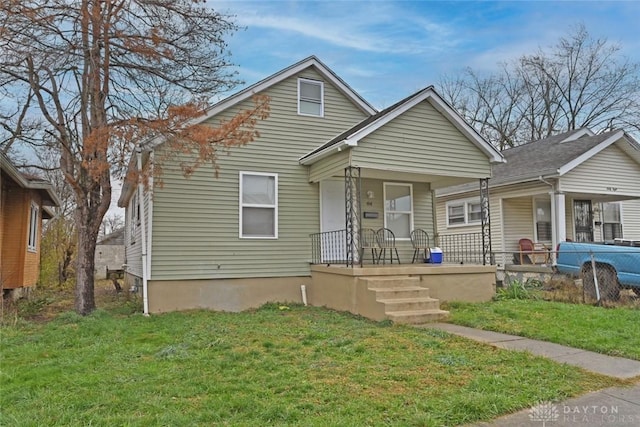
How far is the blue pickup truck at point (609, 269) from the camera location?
8758 millimetres

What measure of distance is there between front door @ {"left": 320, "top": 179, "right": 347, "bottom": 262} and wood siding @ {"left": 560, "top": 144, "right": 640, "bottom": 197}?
24.0 feet

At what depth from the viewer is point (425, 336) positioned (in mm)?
6039

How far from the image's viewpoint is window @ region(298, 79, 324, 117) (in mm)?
10617

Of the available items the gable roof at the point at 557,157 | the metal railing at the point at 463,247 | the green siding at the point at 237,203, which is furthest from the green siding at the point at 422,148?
the metal railing at the point at 463,247

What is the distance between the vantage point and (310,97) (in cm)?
1075

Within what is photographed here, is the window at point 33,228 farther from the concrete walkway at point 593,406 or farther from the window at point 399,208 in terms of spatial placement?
the concrete walkway at point 593,406

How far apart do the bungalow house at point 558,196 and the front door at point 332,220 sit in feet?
11.7

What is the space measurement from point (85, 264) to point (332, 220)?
5.43 m

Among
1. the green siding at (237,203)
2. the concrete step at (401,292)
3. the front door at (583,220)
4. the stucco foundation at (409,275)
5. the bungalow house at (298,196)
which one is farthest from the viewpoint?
the front door at (583,220)

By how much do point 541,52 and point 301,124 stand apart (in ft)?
87.0

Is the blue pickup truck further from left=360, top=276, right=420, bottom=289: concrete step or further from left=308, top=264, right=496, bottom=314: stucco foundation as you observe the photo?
left=360, top=276, right=420, bottom=289: concrete step

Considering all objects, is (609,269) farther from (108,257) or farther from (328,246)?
(108,257)

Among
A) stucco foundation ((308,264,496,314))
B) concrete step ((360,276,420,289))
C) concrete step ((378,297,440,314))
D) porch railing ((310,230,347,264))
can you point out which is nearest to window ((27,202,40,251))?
porch railing ((310,230,347,264))

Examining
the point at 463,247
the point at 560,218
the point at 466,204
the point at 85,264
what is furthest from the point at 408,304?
the point at 466,204
